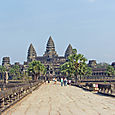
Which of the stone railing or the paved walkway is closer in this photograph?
the paved walkway

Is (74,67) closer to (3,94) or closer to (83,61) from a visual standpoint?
(83,61)

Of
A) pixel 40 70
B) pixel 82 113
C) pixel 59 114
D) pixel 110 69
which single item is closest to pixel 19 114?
pixel 59 114

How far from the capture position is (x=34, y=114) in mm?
12609

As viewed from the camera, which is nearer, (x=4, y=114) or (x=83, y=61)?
(x=4, y=114)

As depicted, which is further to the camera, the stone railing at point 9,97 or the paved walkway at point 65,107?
the stone railing at point 9,97

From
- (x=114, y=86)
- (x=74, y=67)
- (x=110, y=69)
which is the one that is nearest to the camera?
(x=114, y=86)

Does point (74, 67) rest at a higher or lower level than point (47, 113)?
higher

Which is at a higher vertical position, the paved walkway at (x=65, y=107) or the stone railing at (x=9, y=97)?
the stone railing at (x=9, y=97)

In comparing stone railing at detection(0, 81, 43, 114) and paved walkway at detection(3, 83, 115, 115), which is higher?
stone railing at detection(0, 81, 43, 114)

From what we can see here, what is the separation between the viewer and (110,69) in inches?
7761

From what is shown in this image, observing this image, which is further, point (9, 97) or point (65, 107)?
point (9, 97)

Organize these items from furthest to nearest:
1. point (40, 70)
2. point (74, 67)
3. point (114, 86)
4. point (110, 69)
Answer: point (110, 69) < point (40, 70) < point (74, 67) < point (114, 86)

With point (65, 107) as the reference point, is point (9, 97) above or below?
above

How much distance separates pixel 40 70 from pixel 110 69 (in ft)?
242
